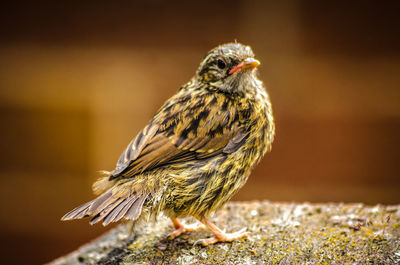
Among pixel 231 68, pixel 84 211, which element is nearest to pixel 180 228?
pixel 84 211

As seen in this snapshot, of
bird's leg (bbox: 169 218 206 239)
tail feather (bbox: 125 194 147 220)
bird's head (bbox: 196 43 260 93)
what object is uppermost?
bird's head (bbox: 196 43 260 93)

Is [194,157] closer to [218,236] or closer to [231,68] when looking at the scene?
[218,236]

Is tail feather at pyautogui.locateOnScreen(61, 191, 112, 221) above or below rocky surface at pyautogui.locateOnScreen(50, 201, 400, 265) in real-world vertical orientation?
above

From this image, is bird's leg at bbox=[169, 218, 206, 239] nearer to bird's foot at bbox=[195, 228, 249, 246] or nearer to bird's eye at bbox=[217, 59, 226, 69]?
bird's foot at bbox=[195, 228, 249, 246]

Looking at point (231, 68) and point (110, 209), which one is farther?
point (231, 68)

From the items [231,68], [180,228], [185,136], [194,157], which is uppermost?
[231,68]

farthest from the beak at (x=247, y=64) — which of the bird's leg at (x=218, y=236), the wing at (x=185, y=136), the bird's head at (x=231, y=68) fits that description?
the bird's leg at (x=218, y=236)

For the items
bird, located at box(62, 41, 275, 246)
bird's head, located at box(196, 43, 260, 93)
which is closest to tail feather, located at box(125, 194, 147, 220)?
bird, located at box(62, 41, 275, 246)

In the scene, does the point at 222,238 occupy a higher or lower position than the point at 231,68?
lower
